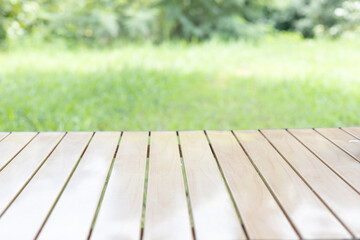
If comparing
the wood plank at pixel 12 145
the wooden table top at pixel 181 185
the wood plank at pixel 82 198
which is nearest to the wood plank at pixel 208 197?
the wooden table top at pixel 181 185

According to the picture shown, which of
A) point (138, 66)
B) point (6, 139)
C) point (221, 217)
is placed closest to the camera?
point (221, 217)

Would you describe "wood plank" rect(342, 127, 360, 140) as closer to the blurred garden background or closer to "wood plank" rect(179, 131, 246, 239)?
"wood plank" rect(179, 131, 246, 239)

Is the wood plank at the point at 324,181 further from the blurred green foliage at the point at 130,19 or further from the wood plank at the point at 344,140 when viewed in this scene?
the blurred green foliage at the point at 130,19

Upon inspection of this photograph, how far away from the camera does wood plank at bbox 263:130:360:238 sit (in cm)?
128

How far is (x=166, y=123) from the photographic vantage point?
360cm

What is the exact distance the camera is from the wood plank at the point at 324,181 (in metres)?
1.28

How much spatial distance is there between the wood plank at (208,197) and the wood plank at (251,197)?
0.03 metres

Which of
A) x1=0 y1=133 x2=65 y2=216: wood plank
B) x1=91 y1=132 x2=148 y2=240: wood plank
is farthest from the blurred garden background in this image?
x1=91 y1=132 x2=148 y2=240: wood plank

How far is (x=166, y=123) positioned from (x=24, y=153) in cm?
182

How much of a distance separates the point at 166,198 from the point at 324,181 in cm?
62

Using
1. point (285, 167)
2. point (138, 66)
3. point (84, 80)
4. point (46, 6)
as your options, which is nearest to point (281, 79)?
point (138, 66)

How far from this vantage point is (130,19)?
7.20 m

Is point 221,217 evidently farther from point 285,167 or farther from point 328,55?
point 328,55

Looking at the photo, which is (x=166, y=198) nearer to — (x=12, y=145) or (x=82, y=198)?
(x=82, y=198)
